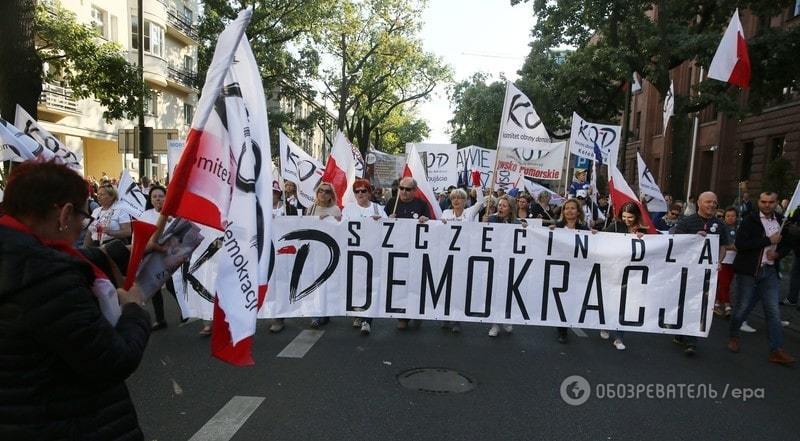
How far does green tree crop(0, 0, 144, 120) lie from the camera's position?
9719 millimetres

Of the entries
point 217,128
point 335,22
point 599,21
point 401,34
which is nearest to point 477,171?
point 599,21

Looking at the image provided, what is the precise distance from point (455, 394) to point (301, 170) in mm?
7124

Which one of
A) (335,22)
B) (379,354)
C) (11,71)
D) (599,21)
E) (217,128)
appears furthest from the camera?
(335,22)

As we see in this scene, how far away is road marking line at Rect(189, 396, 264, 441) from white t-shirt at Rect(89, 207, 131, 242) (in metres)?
3.49

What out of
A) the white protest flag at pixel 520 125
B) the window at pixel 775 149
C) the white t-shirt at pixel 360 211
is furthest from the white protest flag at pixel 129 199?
the window at pixel 775 149

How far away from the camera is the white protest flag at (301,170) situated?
35.7 feet

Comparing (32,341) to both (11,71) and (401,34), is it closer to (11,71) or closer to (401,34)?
(11,71)

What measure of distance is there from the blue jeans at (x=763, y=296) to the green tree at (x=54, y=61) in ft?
36.1

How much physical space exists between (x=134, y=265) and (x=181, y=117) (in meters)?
36.0

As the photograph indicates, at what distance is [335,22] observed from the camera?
3356 cm

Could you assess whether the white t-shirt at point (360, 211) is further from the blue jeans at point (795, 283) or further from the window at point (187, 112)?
the window at point (187, 112)

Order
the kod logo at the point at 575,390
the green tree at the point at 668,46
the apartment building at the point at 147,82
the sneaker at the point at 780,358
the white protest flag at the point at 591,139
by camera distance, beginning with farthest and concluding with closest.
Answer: the apartment building at the point at 147,82 → the green tree at the point at 668,46 → the white protest flag at the point at 591,139 → the sneaker at the point at 780,358 → the kod logo at the point at 575,390

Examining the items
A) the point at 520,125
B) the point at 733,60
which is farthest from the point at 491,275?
the point at 733,60

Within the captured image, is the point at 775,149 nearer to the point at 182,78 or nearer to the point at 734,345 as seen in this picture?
the point at 734,345
